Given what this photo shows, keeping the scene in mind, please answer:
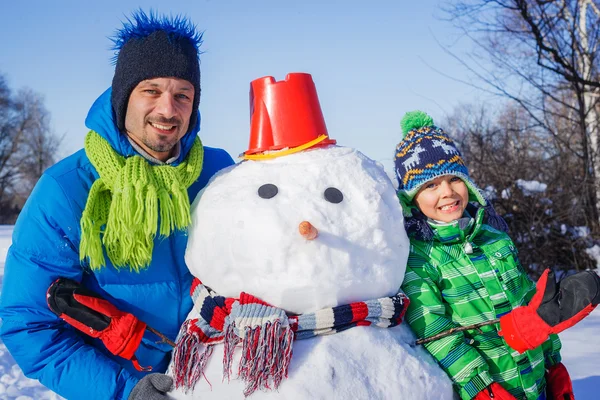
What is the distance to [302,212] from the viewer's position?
69.4 inches

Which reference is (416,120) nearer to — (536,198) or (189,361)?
(189,361)

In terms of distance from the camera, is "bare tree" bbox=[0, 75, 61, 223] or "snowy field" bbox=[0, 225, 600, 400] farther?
"bare tree" bbox=[0, 75, 61, 223]

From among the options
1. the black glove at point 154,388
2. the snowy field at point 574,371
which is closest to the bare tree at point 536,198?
the snowy field at point 574,371

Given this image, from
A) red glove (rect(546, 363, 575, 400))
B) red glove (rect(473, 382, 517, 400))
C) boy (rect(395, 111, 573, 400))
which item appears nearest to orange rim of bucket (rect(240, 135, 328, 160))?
boy (rect(395, 111, 573, 400))

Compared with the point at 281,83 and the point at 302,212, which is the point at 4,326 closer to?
the point at 302,212

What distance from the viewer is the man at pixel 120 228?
1.98 m

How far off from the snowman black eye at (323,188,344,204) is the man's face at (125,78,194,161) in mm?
746

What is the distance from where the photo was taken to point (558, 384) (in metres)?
2.29

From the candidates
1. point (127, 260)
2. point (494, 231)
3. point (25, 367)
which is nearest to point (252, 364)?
point (127, 260)

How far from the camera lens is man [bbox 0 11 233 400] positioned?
1.98 m

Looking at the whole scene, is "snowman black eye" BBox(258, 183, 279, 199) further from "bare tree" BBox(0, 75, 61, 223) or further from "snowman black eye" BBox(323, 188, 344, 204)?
"bare tree" BBox(0, 75, 61, 223)

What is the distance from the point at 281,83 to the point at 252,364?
41.4 inches

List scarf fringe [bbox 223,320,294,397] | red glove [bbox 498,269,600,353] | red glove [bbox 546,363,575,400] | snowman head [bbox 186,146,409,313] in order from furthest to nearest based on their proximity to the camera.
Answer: red glove [bbox 546,363,575,400], red glove [bbox 498,269,600,353], snowman head [bbox 186,146,409,313], scarf fringe [bbox 223,320,294,397]

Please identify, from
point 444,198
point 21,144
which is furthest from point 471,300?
point 21,144
